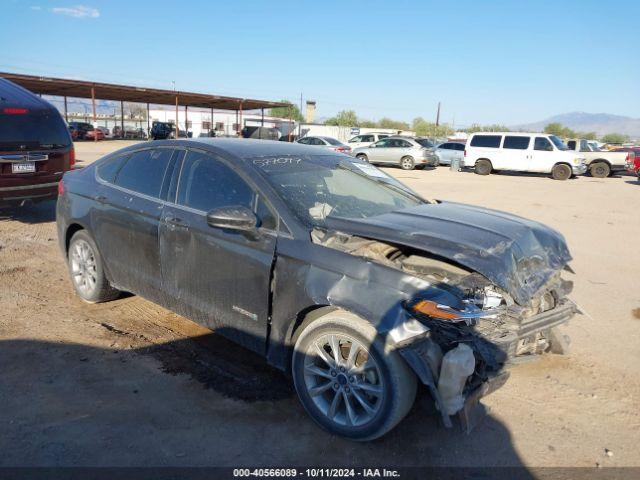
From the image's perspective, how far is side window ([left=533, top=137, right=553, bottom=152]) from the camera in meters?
22.0

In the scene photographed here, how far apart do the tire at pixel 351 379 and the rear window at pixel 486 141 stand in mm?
22124

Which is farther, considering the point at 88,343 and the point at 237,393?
the point at 88,343

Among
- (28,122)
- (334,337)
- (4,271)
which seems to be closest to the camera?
(334,337)

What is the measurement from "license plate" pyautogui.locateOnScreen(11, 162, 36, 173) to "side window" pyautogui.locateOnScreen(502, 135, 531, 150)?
795 inches

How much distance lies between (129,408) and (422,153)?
72.3 ft

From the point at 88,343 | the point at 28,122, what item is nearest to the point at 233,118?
the point at 28,122

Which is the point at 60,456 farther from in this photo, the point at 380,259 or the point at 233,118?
the point at 233,118

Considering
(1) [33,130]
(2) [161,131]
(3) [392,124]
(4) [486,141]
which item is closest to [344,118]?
(3) [392,124]

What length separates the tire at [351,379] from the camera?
9.00 feet

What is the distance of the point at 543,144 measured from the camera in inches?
871

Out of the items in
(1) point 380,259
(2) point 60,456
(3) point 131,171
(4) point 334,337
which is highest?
(3) point 131,171

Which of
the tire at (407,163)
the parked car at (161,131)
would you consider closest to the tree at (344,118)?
the parked car at (161,131)

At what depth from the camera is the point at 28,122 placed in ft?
24.4

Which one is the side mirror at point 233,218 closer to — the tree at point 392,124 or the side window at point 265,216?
the side window at point 265,216
